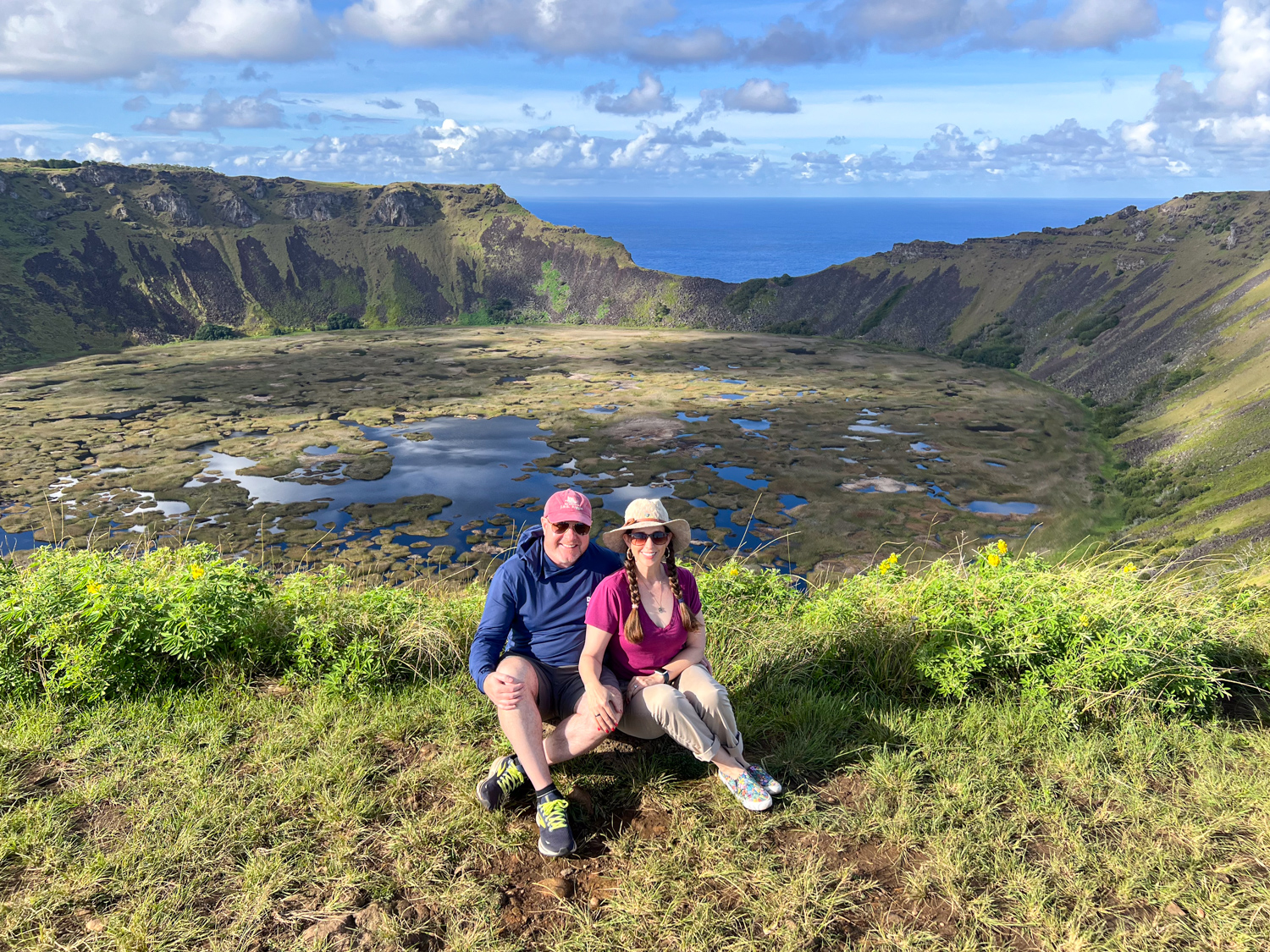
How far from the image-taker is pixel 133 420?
5659cm

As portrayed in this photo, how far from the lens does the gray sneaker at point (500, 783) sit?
470cm

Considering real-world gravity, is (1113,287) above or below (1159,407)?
above

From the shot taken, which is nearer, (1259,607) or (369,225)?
(1259,607)

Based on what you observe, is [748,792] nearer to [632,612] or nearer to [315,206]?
[632,612]

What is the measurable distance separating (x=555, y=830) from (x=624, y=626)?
134 cm

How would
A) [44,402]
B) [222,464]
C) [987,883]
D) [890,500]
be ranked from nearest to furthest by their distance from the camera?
[987,883] → [890,500] → [222,464] → [44,402]

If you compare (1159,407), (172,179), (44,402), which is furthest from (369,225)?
(1159,407)

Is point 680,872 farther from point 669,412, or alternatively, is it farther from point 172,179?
point 172,179

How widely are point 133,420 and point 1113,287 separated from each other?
312 feet

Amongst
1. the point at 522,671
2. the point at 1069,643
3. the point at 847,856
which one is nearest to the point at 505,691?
the point at 522,671

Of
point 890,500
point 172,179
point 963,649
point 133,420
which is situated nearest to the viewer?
point 963,649

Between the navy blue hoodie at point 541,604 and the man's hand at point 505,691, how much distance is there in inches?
19.2

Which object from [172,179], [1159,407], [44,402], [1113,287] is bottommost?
[44,402]

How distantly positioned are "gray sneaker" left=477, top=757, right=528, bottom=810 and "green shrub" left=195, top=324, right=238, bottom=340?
122684 millimetres
